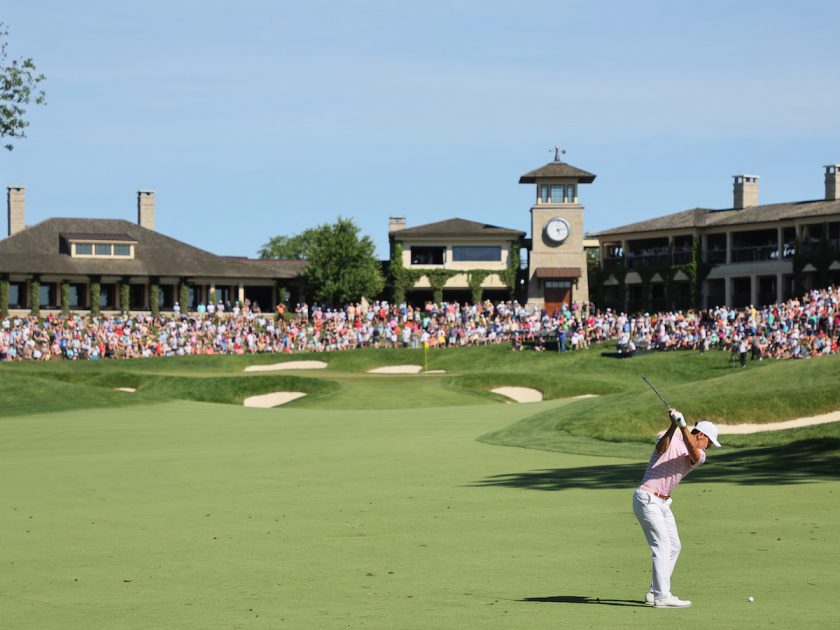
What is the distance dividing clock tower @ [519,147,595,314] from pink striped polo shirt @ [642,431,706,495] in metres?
73.2

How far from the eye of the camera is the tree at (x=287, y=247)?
137875mm

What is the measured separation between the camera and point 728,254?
82250 millimetres

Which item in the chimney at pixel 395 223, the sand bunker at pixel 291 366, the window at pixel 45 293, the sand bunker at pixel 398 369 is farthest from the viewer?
the chimney at pixel 395 223

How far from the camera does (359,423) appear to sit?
38.2 metres

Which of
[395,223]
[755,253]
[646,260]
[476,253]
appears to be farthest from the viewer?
[395,223]

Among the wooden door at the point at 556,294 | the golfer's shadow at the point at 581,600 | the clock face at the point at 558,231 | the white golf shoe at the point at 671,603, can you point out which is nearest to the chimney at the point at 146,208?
the clock face at the point at 558,231

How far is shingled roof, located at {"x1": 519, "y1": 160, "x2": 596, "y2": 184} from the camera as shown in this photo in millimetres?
85625

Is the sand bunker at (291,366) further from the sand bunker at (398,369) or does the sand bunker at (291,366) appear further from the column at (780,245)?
the column at (780,245)

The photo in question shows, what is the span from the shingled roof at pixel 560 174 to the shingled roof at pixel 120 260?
17.5 metres

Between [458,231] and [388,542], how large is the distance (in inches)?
2853

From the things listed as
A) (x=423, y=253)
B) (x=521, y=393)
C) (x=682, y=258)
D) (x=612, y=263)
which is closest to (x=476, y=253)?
(x=423, y=253)

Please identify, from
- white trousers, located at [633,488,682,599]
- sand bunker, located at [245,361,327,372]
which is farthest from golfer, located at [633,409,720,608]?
sand bunker, located at [245,361,327,372]

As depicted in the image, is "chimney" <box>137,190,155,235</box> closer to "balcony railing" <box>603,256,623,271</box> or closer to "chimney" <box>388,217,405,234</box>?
"chimney" <box>388,217,405,234</box>

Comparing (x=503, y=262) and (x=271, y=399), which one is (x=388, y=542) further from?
(x=503, y=262)
